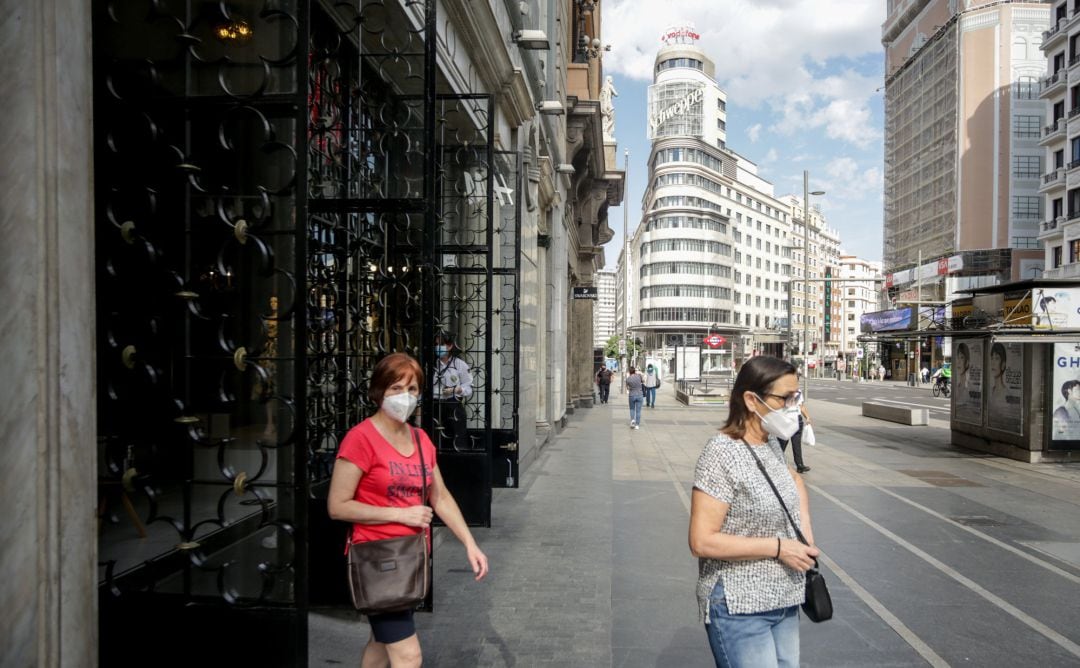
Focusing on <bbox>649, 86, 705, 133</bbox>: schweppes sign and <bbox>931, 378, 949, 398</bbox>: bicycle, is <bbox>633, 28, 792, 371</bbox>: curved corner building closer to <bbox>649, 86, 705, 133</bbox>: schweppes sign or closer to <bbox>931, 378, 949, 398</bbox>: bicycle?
<bbox>649, 86, 705, 133</bbox>: schweppes sign

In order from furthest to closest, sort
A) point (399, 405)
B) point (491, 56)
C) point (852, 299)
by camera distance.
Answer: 1. point (852, 299)
2. point (491, 56)
3. point (399, 405)

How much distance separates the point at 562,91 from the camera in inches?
797

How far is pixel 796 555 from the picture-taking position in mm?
2799

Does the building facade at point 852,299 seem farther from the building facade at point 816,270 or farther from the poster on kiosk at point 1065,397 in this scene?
the poster on kiosk at point 1065,397

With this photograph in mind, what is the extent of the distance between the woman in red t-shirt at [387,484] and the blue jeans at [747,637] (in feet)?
3.60

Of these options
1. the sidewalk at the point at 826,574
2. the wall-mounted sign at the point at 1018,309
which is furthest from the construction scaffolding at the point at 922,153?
the sidewalk at the point at 826,574

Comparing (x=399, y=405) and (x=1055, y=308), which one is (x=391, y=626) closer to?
(x=399, y=405)

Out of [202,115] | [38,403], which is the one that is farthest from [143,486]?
[202,115]

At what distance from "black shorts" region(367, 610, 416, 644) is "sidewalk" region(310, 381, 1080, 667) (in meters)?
1.53

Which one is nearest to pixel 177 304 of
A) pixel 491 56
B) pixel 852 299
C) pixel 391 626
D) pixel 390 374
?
pixel 390 374

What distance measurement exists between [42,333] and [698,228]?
4023 inches

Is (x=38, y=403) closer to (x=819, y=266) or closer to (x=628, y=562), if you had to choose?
(x=628, y=562)

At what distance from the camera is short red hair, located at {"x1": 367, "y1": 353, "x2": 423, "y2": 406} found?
331 centimetres

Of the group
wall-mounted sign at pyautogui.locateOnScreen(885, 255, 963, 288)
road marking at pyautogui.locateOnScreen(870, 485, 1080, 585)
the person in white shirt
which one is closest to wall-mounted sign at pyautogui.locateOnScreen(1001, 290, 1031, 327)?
road marking at pyautogui.locateOnScreen(870, 485, 1080, 585)
